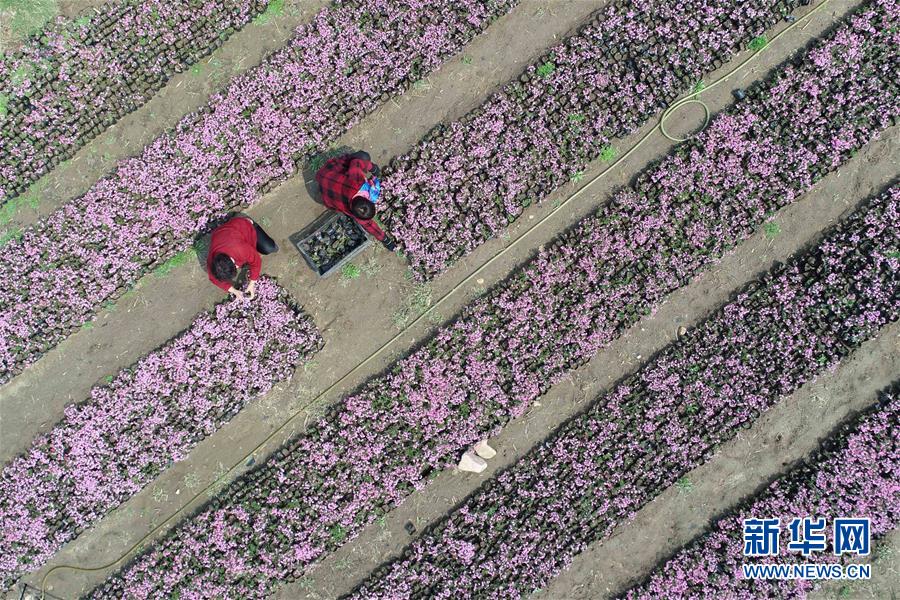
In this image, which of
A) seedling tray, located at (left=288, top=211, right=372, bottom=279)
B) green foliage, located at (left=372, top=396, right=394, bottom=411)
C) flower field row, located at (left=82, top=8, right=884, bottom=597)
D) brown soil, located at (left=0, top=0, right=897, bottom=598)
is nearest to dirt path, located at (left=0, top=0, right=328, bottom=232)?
brown soil, located at (left=0, top=0, right=897, bottom=598)

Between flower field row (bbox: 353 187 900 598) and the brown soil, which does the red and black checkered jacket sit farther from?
flower field row (bbox: 353 187 900 598)

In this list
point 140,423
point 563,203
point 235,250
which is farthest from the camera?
point 563,203

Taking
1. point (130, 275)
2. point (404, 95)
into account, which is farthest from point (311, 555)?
point (404, 95)

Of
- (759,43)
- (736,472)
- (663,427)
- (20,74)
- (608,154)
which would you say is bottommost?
(736,472)

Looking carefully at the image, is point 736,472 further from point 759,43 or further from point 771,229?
point 759,43

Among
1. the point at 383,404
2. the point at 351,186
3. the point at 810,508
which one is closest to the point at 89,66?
the point at 351,186

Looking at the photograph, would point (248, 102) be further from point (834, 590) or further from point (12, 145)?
point (834, 590)

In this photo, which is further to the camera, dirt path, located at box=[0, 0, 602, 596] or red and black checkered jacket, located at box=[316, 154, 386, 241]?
dirt path, located at box=[0, 0, 602, 596]
